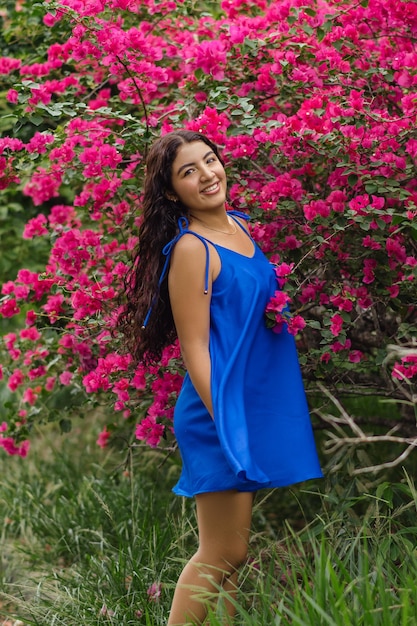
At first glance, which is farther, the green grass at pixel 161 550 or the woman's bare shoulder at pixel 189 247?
the woman's bare shoulder at pixel 189 247

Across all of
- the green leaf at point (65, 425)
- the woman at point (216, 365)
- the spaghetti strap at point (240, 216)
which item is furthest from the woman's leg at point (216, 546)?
the green leaf at point (65, 425)

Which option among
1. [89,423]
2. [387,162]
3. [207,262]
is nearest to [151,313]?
[207,262]

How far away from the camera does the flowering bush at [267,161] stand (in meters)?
3.34

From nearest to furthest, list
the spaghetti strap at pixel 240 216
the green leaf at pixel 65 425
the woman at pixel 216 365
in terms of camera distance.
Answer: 1. the woman at pixel 216 365
2. the spaghetti strap at pixel 240 216
3. the green leaf at pixel 65 425

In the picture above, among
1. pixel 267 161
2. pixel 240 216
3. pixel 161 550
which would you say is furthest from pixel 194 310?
pixel 161 550

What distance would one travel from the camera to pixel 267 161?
3814mm

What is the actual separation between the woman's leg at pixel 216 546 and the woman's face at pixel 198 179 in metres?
0.89

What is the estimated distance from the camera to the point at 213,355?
2.86 m

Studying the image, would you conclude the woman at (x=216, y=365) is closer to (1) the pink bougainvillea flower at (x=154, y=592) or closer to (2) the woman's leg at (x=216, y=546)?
(2) the woman's leg at (x=216, y=546)

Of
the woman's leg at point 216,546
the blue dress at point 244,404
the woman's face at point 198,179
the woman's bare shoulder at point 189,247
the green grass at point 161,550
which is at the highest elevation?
the woman's face at point 198,179

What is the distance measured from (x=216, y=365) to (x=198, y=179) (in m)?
0.59

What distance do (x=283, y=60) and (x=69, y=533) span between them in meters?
2.34

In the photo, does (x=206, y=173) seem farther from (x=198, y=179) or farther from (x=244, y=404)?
(x=244, y=404)

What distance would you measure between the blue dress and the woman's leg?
7 centimetres
